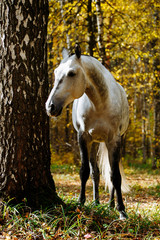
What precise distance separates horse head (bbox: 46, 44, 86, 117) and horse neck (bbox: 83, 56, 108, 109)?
249 mm

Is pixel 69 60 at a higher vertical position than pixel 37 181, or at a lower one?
higher

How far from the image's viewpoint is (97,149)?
4.80 metres

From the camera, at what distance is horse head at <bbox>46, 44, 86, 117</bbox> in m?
2.84

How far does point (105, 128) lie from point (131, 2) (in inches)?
357

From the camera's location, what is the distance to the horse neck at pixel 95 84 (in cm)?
346

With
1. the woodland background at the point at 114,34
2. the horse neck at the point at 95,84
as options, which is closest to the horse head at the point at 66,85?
the horse neck at the point at 95,84

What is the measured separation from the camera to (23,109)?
121 inches

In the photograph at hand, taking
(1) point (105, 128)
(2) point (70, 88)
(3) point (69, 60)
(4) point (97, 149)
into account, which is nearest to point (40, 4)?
(3) point (69, 60)

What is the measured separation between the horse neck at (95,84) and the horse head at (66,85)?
249 mm

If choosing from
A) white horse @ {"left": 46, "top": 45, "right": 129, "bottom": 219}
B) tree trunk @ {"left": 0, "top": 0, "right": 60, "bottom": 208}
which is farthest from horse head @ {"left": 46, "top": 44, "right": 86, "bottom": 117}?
tree trunk @ {"left": 0, "top": 0, "right": 60, "bottom": 208}

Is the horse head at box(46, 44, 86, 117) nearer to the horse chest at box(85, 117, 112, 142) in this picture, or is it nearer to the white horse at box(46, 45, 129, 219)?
the white horse at box(46, 45, 129, 219)

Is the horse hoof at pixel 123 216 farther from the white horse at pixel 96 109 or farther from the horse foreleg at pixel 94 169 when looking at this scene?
the horse foreleg at pixel 94 169

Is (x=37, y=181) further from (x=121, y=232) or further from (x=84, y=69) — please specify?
(x=84, y=69)

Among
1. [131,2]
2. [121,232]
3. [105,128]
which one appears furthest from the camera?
[131,2]
